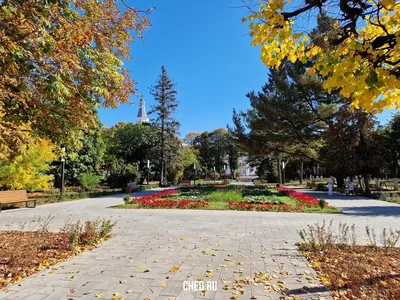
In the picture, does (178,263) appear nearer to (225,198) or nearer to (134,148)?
(225,198)

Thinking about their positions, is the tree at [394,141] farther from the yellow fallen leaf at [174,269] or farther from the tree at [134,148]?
the yellow fallen leaf at [174,269]

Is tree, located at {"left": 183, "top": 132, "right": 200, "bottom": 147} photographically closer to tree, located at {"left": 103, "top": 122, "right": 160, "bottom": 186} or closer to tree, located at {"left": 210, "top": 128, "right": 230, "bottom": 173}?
tree, located at {"left": 210, "top": 128, "right": 230, "bottom": 173}

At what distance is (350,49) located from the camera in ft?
8.98

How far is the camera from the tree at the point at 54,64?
12.6 ft

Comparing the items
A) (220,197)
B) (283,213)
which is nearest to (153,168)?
(220,197)

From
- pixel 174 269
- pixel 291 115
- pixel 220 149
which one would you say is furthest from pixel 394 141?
pixel 220 149

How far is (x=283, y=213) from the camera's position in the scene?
36.4ft

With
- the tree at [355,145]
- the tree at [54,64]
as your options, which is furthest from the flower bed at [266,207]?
the tree at [355,145]

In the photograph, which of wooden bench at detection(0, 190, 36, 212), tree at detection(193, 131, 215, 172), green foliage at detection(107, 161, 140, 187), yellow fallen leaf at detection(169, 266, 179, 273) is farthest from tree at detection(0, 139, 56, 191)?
tree at detection(193, 131, 215, 172)

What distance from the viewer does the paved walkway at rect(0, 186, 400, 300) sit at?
12.2ft

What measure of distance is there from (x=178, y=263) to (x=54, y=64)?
3.91 metres

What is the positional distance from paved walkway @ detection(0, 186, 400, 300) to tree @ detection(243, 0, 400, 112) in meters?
2.55

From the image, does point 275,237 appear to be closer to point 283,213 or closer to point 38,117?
point 283,213

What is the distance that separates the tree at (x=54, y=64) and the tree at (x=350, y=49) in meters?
2.67
